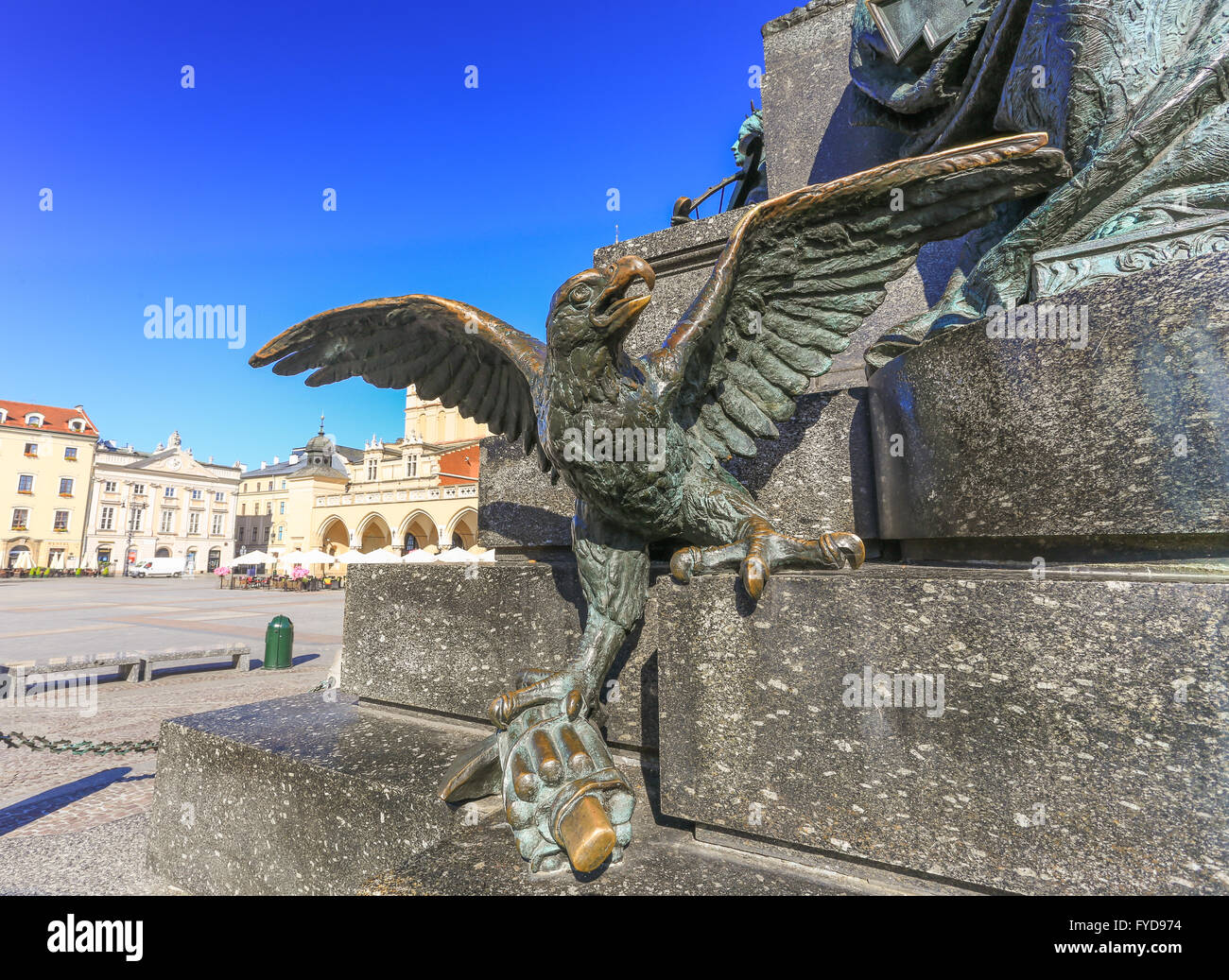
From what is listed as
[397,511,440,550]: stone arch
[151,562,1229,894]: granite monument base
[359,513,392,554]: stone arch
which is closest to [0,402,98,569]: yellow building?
[359,513,392,554]: stone arch

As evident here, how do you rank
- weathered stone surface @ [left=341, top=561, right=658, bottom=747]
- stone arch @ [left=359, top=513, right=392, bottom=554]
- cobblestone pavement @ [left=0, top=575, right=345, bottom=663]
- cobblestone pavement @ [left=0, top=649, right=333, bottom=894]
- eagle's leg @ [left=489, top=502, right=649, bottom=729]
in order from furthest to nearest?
stone arch @ [left=359, top=513, right=392, bottom=554]
cobblestone pavement @ [left=0, top=575, right=345, bottom=663]
cobblestone pavement @ [left=0, top=649, right=333, bottom=894]
weathered stone surface @ [left=341, top=561, right=658, bottom=747]
eagle's leg @ [left=489, top=502, right=649, bottom=729]

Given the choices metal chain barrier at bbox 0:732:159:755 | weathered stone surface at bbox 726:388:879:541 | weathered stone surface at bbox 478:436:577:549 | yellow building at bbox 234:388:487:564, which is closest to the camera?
weathered stone surface at bbox 726:388:879:541

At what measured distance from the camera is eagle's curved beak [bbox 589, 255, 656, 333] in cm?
160

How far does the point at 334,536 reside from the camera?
50.1 metres

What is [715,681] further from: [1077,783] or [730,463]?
[730,463]

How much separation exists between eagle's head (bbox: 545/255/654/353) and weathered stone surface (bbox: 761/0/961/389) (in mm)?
2544

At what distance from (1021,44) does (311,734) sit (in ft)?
14.0

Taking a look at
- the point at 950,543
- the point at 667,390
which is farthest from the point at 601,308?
the point at 950,543

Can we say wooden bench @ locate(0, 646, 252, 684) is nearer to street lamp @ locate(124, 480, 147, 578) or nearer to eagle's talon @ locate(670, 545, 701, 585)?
eagle's talon @ locate(670, 545, 701, 585)

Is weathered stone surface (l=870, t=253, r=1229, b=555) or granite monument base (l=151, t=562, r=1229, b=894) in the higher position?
weathered stone surface (l=870, t=253, r=1229, b=555)

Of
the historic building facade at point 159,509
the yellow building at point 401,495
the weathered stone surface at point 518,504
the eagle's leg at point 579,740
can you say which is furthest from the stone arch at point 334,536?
the eagle's leg at point 579,740

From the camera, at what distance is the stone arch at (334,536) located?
48062mm

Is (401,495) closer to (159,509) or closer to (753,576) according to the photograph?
(159,509)
